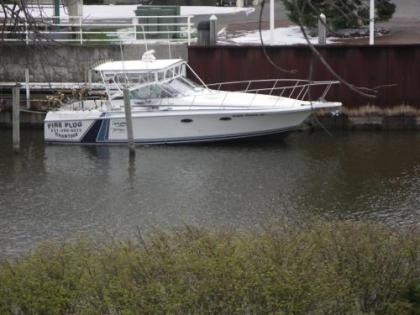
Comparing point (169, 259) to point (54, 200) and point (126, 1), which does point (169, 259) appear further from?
point (126, 1)

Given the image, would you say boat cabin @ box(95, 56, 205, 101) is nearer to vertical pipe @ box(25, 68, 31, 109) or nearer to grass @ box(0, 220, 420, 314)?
vertical pipe @ box(25, 68, 31, 109)

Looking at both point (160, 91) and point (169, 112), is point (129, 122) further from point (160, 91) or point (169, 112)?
point (160, 91)

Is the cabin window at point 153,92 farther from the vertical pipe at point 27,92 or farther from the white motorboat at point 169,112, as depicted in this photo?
the vertical pipe at point 27,92

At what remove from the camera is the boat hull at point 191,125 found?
95.7ft

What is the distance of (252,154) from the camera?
27906 millimetres

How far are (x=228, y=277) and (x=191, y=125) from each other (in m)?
21.2

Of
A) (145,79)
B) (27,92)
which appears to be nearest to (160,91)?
(145,79)

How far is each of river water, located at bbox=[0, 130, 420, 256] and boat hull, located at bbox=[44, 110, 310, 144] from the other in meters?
0.36

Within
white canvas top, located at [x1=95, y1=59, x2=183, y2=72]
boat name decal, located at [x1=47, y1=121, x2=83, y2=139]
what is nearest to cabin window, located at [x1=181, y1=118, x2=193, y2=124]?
white canvas top, located at [x1=95, y1=59, x2=183, y2=72]

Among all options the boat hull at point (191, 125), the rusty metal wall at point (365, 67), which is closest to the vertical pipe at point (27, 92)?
the boat hull at point (191, 125)

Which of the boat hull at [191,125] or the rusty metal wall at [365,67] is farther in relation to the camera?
the rusty metal wall at [365,67]

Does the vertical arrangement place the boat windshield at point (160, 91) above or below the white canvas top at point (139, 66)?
below

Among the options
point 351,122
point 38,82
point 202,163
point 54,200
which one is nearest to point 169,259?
point 54,200

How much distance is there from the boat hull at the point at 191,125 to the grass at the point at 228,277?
19.7 m
